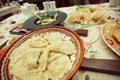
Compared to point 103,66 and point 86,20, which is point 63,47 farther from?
point 86,20

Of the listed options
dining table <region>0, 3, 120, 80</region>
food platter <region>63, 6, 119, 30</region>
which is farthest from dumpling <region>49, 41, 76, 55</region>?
food platter <region>63, 6, 119, 30</region>

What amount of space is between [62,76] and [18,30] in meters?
0.80

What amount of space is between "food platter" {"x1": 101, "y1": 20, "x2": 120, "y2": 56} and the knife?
6 cm

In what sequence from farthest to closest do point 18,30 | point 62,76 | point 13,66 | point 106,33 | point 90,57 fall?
point 18,30, point 106,33, point 90,57, point 13,66, point 62,76

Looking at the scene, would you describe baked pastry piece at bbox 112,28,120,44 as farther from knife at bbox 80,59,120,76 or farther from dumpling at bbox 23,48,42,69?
dumpling at bbox 23,48,42,69

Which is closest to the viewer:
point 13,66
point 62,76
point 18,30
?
point 62,76

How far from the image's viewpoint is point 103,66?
665 mm

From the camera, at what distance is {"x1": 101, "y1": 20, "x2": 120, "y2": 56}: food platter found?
74cm

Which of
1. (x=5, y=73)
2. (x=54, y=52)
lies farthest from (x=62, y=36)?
(x=5, y=73)

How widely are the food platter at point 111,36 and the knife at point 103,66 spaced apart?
0.06 meters

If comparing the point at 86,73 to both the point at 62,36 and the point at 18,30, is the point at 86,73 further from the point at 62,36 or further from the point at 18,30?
the point at 18,30

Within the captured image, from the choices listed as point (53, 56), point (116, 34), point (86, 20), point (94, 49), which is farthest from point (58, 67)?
point (86, 20)

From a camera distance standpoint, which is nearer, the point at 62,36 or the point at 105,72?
the point at 105,72

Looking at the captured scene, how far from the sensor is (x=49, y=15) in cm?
124
